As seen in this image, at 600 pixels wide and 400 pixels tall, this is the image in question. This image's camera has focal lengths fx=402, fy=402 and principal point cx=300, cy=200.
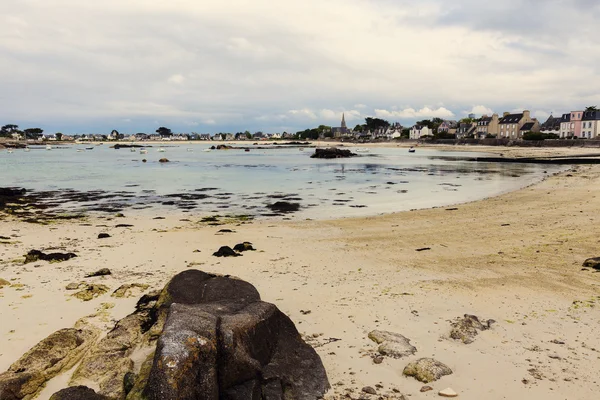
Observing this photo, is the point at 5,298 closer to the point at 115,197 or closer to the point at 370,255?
the point at 370,255

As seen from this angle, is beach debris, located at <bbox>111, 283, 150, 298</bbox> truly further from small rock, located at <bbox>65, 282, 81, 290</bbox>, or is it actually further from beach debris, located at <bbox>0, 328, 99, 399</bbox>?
beach debris, located at <bbox>0, 328, 99, 399</bbox>

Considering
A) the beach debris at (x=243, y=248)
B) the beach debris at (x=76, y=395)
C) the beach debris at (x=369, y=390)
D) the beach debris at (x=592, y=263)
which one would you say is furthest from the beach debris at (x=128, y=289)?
the beach debris at (x=592, y=263)

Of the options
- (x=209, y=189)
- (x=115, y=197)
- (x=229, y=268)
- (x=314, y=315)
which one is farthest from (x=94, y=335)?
(x=209, y=189)

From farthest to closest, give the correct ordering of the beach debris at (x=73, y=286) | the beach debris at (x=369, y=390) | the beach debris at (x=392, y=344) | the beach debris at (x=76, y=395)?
the beach debris at (x=73, y=286) < the beach debris at (x=392, y=344) < the beach debris at (x=369, y=390) < the beach debris at (x=76, y=395)

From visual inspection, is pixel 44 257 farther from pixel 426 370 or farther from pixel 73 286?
pixel 426 370

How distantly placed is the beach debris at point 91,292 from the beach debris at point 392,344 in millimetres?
5433

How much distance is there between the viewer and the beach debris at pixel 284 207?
22.1m

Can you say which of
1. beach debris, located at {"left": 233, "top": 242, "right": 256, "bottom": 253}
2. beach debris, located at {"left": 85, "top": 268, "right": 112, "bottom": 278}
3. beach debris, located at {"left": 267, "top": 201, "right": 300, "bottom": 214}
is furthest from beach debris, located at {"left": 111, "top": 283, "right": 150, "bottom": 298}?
beach debris, located at {"left": 267, "top": 201, "right": 300, "bottom": 214}

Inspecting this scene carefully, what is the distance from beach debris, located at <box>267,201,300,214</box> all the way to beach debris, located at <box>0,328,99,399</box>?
1574cm

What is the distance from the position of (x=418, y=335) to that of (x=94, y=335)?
505cm

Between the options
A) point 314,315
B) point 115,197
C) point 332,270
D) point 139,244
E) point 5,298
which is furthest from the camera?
point 115,197

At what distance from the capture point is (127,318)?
6.59 m

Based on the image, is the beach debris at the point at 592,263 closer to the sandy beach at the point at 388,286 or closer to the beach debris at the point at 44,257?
the sandy beach at the point at 388,286

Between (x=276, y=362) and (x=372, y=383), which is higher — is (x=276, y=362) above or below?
above
